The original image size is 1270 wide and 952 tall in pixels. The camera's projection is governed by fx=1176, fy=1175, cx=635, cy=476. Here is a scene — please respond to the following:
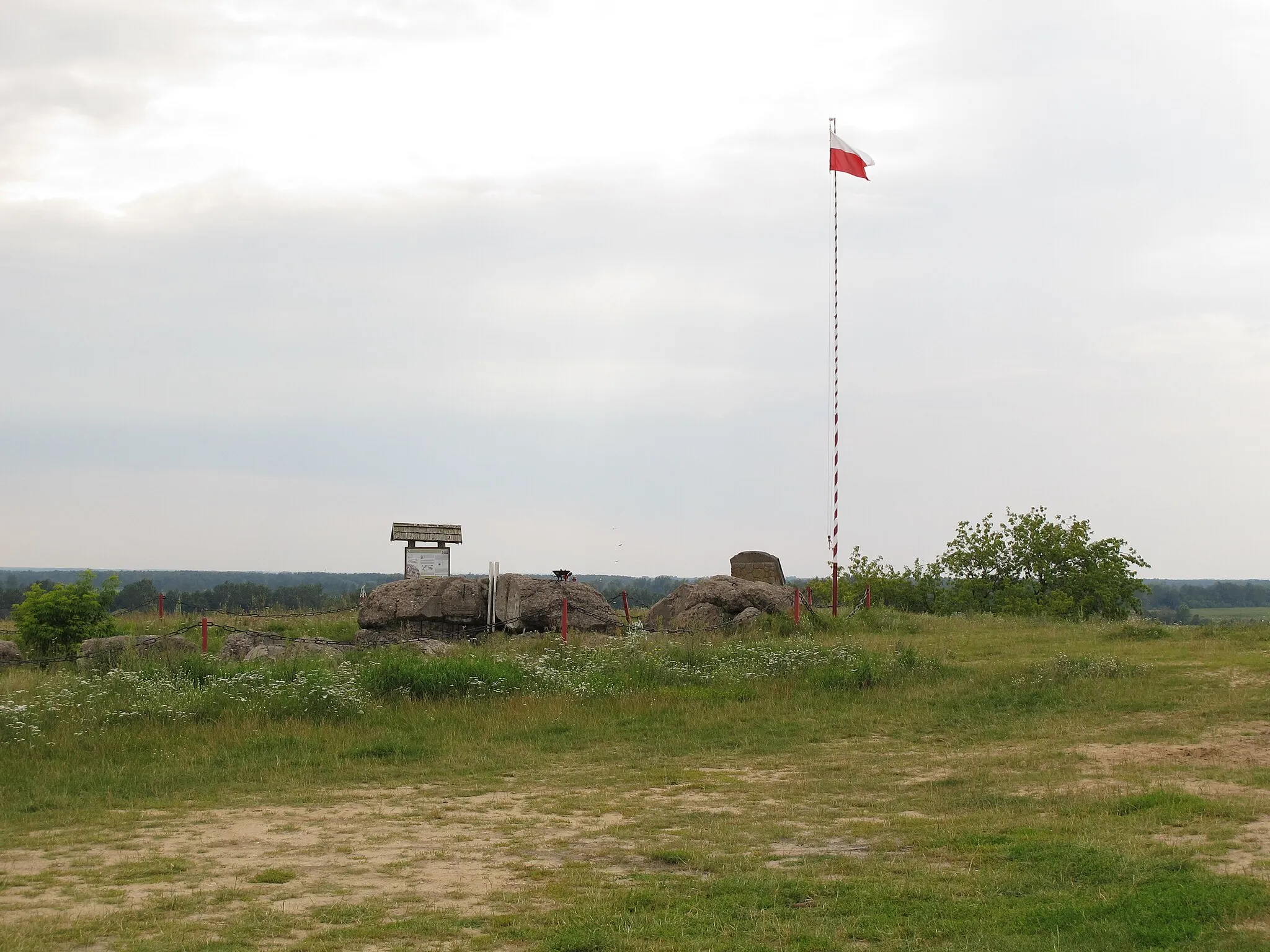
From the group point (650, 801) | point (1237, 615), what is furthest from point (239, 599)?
point (1237, 615)

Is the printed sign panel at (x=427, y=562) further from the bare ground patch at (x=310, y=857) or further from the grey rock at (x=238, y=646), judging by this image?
the bare ground patch at (x=310, y=857)

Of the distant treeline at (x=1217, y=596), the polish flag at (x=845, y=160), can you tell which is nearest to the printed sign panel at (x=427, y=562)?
the polish flag at (x=845, y=160)

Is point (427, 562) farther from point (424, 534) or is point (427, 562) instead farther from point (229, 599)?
point (229, 599)

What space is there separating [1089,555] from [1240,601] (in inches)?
2880

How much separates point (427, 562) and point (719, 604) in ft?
22.4

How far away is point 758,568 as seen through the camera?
2723 cm

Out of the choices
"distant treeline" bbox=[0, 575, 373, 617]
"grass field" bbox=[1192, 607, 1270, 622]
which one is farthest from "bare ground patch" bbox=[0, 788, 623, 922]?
"grass field" bbox=[1192, 607, 1270, 622]

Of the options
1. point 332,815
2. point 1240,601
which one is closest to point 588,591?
point 332,815

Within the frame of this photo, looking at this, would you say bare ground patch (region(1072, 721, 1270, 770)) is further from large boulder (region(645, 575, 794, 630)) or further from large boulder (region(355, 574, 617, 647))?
large boulder (region(355, 574, 617, 647))

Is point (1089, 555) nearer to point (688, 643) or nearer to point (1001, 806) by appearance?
point (688, 643)

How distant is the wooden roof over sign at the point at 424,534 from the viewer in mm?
26062

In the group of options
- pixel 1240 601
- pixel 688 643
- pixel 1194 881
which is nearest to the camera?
pixel 1194 881

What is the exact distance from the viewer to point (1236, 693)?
14172 millimetres

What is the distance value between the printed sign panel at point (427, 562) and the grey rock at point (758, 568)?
6.58m
